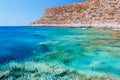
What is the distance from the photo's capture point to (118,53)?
603 inches

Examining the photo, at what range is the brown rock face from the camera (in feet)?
210

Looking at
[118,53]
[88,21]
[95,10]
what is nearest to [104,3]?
[95,10]

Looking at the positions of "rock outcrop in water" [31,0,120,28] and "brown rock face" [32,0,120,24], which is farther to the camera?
"brown rock face" [32,0,120,24]

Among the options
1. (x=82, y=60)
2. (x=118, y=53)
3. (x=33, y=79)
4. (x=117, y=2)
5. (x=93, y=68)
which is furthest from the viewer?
(x=117, y=2)

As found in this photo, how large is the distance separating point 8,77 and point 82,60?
535cm

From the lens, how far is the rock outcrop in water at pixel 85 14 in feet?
204

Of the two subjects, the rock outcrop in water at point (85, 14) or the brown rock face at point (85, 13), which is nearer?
the rock outcrop in water at point (85, 14)

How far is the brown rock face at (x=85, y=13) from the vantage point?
6412 cm

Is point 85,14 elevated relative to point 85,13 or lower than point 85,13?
lower

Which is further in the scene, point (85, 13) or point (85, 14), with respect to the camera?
point (85, 13)

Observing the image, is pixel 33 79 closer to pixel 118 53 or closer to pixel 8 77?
pixel 8 77

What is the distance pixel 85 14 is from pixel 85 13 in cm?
Result: 92

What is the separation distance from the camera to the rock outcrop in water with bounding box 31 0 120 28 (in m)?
62.0

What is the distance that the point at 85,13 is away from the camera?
237 feet
